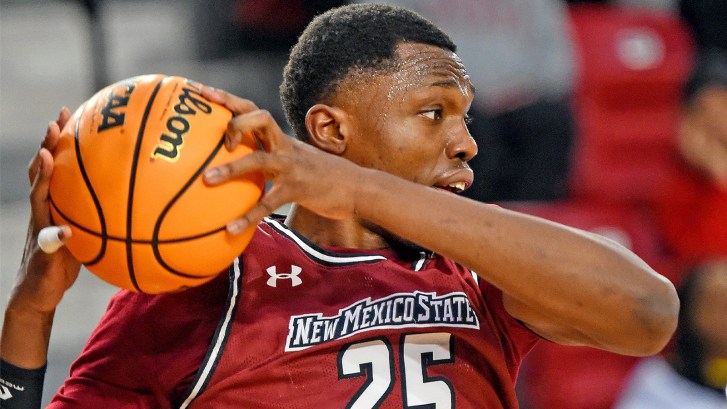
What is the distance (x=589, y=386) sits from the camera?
254 inches

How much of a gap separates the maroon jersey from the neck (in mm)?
105

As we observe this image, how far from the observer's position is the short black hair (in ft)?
9.75

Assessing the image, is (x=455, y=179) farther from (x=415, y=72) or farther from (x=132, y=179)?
(x=132, y=179)

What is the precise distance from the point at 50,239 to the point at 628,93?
593 cm

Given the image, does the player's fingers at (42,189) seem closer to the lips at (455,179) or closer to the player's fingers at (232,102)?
the player's fingers at (232,102)

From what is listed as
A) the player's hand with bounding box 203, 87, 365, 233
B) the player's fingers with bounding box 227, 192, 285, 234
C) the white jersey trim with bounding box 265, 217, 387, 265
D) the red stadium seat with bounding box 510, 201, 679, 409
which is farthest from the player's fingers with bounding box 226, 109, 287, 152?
the red stadium seat with bounding box 510, 201, 679, 409

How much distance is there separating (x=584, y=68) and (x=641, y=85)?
18.5 inches

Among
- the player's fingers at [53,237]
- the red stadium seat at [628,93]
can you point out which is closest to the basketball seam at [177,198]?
the player's fingers at [53,237]

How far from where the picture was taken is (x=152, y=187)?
2.25m

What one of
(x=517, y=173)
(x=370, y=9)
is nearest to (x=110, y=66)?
(x=517, y=173)

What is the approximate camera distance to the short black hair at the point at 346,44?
2.97m

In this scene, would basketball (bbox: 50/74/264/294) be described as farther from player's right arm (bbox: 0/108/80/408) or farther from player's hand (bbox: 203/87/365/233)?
player's right arm (bbox: 0/108/80/408)

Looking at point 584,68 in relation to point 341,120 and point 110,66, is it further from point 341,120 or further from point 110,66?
point 341,120

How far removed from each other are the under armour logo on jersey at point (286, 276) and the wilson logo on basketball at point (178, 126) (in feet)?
2.16
